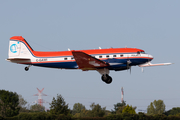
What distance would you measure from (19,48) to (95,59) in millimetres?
11524

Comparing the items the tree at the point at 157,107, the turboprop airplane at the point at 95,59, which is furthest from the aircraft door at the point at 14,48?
the tree at the point at 157,107

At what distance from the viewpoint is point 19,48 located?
37625mm

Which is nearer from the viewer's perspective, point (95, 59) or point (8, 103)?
point (95, 59)

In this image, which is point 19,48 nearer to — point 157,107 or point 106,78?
point 106,78

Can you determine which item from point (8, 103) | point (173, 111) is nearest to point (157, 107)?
point (173, 111)

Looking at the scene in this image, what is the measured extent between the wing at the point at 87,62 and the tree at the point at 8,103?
54.0m

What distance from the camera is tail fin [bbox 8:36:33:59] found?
3716cm

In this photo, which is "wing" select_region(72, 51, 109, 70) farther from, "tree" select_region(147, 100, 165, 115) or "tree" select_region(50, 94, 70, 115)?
"tree" select_region(147, 100, 165, 115)

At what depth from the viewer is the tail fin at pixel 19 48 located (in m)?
37.2

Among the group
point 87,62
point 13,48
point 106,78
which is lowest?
point 106,78

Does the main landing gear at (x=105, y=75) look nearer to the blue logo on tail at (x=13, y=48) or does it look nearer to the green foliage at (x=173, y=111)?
the blue logo on tail at (x=13, y=48)

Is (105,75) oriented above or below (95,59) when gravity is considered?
below

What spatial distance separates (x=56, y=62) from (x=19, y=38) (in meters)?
7.03

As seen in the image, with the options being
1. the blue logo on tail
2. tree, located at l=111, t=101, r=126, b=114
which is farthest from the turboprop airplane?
tree, located at l=111, t=101, r=126, b=114
